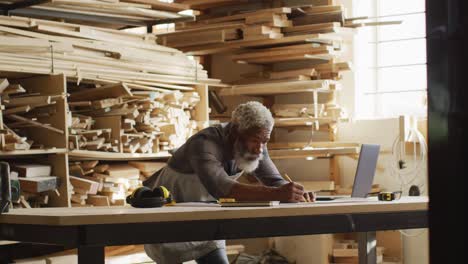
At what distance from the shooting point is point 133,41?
24.9ft

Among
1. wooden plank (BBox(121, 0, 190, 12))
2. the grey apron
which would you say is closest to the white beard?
the grey apron

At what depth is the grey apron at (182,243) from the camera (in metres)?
5.06

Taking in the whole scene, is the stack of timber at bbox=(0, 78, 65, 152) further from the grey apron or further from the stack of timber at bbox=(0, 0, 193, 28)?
the grey apron

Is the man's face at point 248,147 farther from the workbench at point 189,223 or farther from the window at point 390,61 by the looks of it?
the window at point 390,61

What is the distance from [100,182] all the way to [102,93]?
746 mm

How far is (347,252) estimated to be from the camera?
7711mm

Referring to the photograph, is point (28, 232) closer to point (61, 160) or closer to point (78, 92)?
point (61, 160)

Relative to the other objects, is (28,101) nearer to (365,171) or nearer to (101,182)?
(101,182)

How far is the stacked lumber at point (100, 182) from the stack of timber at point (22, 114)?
0.49 metres

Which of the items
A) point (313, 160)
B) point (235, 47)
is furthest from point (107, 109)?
point (313, 160)

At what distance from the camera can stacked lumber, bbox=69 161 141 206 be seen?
21.8 feet

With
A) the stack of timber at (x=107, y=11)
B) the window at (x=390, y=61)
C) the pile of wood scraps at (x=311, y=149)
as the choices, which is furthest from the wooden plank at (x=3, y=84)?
the window at (x=390, y=61)

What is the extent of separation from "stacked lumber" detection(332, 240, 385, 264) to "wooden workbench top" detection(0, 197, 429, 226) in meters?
3.71

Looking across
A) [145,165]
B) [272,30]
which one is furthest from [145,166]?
[272,30]
